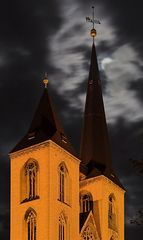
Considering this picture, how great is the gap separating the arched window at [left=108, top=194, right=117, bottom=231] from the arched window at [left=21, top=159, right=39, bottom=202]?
40.7 ft

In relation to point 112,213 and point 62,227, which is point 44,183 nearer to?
point 62,227

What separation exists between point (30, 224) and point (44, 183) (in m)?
4.08

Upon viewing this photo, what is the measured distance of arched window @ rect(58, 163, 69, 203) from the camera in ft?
234

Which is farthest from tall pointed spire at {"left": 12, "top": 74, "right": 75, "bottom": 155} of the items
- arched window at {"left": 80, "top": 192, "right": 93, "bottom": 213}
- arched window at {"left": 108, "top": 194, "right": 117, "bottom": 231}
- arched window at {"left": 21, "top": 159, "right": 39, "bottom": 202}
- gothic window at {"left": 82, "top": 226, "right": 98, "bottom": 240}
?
arched window at {"left": 108, "top": 194, "right": 117, "bottom": 231}

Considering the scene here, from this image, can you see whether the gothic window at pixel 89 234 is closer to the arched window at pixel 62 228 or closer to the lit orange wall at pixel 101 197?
the lit orange wall at pixel 101 197

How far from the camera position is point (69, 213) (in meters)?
71.4

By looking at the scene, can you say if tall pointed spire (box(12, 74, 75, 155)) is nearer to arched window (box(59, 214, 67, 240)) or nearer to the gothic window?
arched window (box(59, 214, 67, 240))

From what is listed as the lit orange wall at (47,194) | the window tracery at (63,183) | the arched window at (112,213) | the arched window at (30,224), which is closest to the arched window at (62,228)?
the lit orange wall at (47,194)

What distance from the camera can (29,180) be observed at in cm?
7119

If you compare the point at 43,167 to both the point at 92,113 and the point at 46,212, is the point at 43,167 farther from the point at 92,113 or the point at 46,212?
the point at 92,113

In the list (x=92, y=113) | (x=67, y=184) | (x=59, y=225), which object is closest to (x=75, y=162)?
(x=67, y=184)

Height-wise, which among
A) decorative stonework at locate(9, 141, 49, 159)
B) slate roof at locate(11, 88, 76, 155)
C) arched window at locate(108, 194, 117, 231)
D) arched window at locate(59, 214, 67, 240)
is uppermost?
slate roof at locate(11, 88, 76, 155)

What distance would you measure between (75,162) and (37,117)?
19.3 feet

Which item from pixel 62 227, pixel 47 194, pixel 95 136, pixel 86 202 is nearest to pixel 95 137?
pixel 95 136
